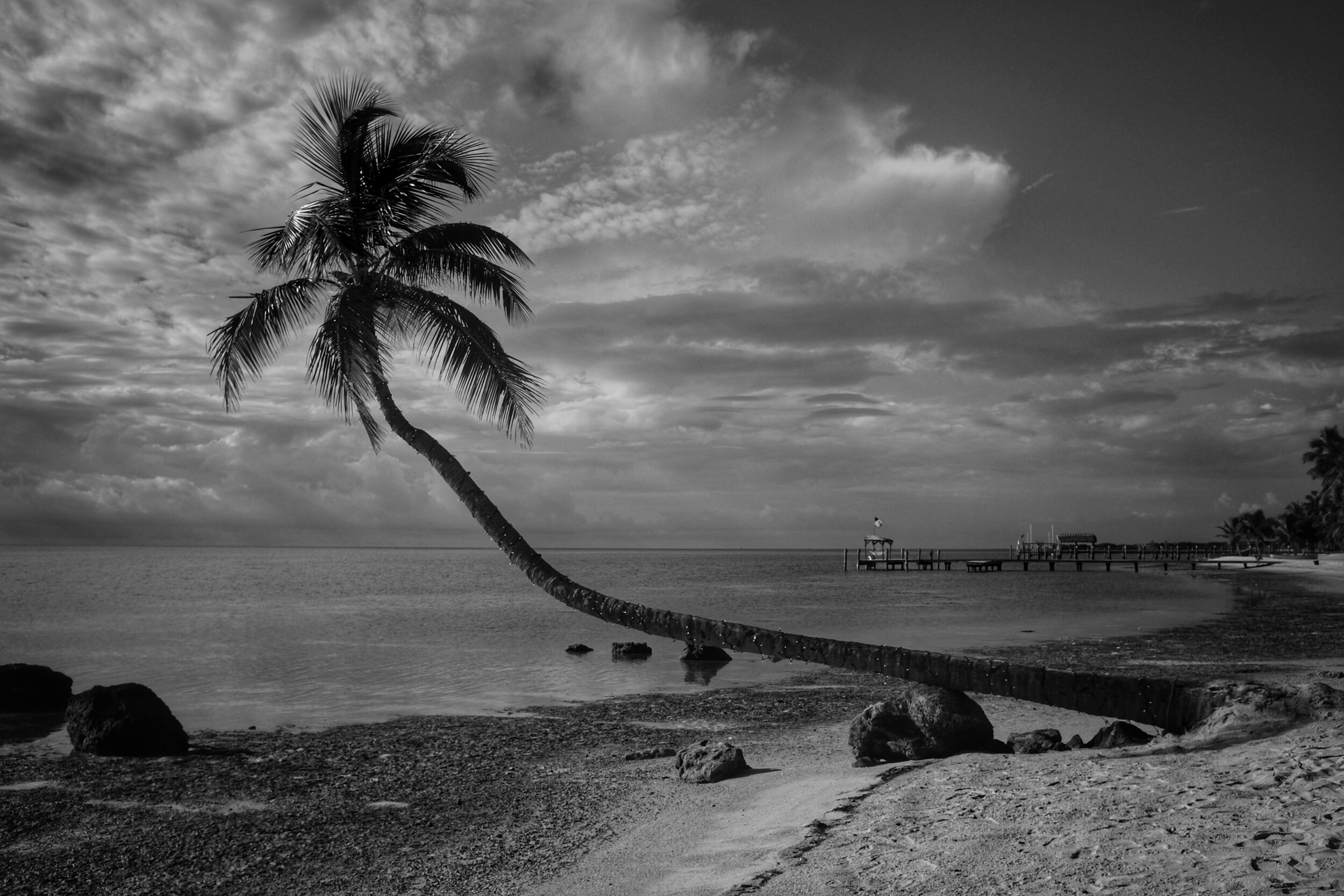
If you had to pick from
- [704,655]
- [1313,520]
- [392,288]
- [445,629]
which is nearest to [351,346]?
[392,288]

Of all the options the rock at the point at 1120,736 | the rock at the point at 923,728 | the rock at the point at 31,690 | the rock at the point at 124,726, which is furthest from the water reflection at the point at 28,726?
the rock at the point at 1120,736

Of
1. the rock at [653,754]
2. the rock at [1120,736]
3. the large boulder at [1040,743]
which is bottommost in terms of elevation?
the rock at [653,754]

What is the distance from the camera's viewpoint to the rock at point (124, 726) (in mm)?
12125

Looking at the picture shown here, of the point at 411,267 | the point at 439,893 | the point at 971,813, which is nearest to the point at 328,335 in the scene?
the point at 411,267

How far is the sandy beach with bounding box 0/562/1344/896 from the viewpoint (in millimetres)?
5270

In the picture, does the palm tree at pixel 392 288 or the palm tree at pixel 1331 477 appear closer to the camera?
the palm tree at pixel 392 288

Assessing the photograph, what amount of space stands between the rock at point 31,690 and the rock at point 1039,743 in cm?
1718

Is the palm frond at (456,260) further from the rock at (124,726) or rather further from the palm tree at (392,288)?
the rock at (124,726)

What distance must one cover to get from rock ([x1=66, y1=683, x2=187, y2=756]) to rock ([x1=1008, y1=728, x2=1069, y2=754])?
37.2 feet

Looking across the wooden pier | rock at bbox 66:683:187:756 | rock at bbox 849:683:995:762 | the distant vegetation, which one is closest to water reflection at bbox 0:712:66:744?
rock at bbox 66:683:187:756

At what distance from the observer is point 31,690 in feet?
54.8

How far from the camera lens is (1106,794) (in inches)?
246

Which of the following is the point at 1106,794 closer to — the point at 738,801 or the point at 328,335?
the point at 738,801

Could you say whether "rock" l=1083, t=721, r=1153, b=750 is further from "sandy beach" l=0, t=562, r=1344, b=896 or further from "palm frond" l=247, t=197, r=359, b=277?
"palm frond" l=247, t=197, r=359, b=277
